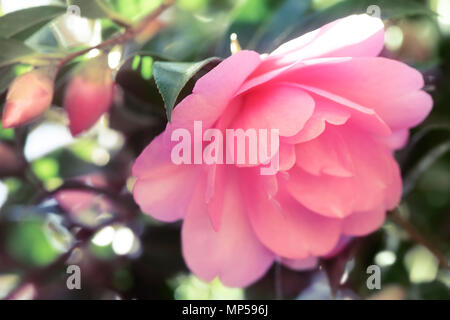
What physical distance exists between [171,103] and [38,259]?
0.60 ft

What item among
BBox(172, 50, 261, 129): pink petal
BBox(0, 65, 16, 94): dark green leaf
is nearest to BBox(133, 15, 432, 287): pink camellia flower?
BBox(172, 50, 261, 129): pink petal

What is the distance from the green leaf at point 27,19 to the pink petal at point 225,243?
0.52 feet

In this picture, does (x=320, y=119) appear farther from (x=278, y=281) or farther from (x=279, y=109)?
(x=278, y=281)

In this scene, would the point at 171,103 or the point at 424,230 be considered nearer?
the point at 171,103

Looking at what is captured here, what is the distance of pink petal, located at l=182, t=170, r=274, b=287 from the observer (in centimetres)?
31

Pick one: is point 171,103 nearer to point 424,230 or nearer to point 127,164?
point 127,164

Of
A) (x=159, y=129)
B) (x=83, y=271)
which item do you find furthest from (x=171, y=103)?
(x=83, y=271)

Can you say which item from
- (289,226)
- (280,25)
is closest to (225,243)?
(289,226)

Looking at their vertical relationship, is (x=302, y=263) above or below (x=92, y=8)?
below

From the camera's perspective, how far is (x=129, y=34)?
1.12 ft

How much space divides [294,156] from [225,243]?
0.08 meters

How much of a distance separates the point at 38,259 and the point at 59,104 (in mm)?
118

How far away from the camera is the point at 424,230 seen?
377mm
